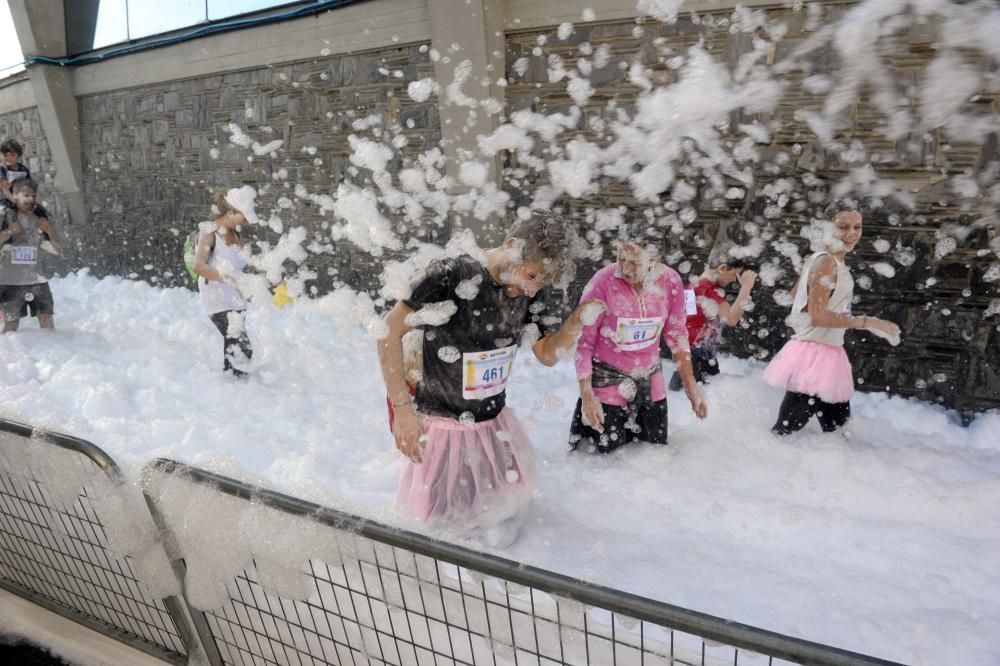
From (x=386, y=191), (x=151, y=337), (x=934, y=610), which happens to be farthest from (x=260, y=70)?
(x=934, y=610)

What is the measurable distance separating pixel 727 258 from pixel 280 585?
4.46 m

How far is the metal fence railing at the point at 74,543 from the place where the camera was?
2.31 m

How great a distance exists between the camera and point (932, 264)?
4.58 m

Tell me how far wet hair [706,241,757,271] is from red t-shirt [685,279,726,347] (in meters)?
0.46

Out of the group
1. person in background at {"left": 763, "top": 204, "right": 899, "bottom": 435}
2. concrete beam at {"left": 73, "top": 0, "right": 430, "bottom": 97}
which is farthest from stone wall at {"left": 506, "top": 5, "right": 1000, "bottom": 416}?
concrete beam at {"left": 73, "top": 0, "right": 430, "bottom": 97}

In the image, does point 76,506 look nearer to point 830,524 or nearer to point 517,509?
point 517,509

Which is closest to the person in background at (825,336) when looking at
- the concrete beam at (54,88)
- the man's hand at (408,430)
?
the man's hand at (408,430)

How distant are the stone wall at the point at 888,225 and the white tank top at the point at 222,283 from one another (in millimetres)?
3444

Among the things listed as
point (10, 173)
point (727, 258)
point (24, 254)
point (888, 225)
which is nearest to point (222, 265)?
point (24, 254)

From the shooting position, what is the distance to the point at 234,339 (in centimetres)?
555

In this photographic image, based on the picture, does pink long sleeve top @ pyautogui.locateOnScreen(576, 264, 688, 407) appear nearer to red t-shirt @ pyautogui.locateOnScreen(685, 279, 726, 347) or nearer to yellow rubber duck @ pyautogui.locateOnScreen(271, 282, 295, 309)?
red t-shirt @ pyautogui.locateOnScreen(685, 279, 726, 347)

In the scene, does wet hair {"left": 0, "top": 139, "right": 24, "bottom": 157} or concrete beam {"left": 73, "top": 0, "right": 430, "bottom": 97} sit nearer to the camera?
concrete beam {"left": 73, "top": 0, "right": 430, "bottom": 97}

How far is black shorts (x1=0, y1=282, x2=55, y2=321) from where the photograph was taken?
6.46m

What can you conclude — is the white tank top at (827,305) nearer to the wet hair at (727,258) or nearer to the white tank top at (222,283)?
the wet hair at (727,258)
